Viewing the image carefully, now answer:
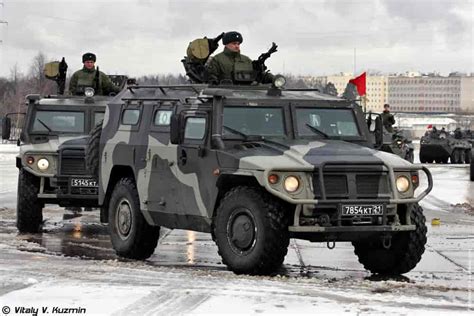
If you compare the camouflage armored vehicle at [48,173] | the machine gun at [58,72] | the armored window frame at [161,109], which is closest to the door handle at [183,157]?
the armored window frame at [161,109]

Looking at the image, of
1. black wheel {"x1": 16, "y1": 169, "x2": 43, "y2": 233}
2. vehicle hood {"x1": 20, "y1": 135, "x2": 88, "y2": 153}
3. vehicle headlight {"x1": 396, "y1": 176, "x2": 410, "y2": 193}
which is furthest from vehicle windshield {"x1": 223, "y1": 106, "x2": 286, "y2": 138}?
black wheel {"x1": 16, "y1": 169, "x2": 43, "y2": 233}

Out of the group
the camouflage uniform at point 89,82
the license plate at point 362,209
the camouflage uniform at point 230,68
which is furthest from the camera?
the camouflage uniform at point 89,82

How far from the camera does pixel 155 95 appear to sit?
39.5ft

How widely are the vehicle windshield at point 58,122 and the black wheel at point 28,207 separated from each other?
101 centimetres

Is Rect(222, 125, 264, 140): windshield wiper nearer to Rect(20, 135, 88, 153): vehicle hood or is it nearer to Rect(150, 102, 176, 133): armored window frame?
Rect(150, 102, 176, 133): armored window frame

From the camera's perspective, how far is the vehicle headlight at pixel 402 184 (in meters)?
10.2

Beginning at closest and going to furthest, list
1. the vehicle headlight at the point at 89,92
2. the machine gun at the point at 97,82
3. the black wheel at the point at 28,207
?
1. the black wheel at the point at 28,207
2. the vehicle headlight at the point at 89,92
3. the machine gun at the point at 97,82

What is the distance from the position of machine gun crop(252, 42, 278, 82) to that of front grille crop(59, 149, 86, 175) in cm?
299

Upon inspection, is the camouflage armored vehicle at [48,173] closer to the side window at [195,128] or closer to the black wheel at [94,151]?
the black wheel at [94,151]

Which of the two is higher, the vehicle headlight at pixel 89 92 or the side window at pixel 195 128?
the vehicle headlight at pixel 89 92

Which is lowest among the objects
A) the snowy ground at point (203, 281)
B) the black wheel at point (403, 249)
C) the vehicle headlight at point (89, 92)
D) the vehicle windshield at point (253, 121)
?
the snowy ground at point (203, 281)

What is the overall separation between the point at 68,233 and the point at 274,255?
5.76m

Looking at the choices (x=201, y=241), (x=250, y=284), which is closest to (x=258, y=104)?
(x=250, y=284)

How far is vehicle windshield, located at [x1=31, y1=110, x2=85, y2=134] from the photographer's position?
1581 centimetres
